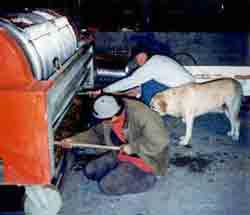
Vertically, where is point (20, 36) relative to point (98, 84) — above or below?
above

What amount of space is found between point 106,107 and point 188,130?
7.69ft

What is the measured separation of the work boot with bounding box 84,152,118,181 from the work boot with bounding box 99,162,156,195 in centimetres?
27

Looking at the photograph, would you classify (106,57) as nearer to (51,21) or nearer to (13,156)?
(51,21)

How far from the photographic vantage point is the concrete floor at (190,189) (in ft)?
16.6

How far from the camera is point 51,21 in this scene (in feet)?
20.0

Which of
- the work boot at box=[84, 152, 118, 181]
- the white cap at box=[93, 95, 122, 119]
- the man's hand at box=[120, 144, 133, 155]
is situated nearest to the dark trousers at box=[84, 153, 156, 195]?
the work boot at box=[84, 152, 118, 181]

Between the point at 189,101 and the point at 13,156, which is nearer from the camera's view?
the point at 13,156

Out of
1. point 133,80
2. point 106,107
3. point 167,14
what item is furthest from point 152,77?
point 167,14

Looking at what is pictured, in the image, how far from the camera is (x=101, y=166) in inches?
226

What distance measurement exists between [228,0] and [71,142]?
16200 mm

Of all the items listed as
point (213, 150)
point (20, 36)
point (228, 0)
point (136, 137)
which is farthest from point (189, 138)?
point (228, 0)

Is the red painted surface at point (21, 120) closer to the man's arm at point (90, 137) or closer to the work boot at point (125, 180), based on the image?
the work boot at point (125, 180)

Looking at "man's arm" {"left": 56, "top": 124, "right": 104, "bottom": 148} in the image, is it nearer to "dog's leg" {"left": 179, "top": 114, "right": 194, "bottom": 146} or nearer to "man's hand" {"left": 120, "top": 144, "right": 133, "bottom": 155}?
"man's hand" {"left": 120, "top": 144, "right": 133, "bottom": 155}

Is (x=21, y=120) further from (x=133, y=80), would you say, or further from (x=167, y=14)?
(x=167, y=14)
